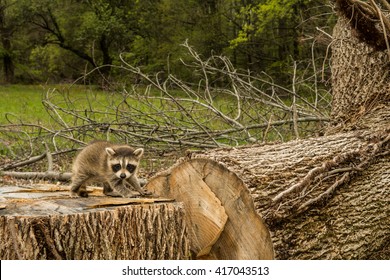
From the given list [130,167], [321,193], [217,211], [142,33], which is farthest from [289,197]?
[142,33]

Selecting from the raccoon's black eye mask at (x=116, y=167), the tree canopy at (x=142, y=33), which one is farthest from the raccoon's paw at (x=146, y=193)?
the tree canopy at (x=142, y=33)

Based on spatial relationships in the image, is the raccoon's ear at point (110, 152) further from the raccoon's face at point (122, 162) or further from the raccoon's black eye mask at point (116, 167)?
the raccoon's black eye mask at point (116, 167)

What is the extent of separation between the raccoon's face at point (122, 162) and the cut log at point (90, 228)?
29 cm

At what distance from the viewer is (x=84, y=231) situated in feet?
16.0

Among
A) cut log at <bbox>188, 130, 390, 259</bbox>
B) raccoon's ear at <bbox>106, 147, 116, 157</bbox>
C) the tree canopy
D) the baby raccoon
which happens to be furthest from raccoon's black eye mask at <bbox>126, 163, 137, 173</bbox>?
the tree canopy

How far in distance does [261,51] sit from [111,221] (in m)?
30.2

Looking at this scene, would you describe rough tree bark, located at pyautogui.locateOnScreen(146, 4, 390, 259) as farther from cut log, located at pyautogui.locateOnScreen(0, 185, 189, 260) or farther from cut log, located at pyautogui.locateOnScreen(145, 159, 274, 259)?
cut log, located at pyautogui.locateOnScreen(0, 185, 189, 260)

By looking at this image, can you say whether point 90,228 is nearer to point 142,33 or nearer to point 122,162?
point 122,162

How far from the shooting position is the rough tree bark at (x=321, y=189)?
5.12 m

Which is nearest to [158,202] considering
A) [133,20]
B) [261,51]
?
[261,51]

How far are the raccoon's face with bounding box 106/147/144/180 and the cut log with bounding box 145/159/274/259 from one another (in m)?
0.35

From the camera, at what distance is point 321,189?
17.9 ft

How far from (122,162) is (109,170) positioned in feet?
0.65
